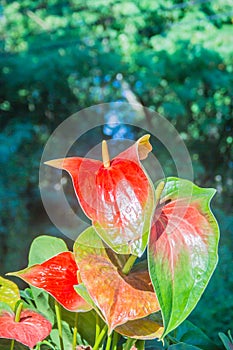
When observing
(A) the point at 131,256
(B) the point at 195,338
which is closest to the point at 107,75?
(B) the point at 195,338

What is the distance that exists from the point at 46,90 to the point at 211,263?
255cm

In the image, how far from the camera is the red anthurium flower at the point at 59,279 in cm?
34

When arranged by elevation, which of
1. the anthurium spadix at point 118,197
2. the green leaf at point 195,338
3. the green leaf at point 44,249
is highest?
the anthurium spadix at point 118,197

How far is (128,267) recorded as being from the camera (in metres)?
0.33

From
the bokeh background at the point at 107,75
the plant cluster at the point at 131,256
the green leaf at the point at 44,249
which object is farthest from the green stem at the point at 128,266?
the bokeh background at the point at 107,75

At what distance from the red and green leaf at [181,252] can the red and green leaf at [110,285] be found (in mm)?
28

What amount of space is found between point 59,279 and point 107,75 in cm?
252

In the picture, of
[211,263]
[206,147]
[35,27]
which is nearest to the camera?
[211,263]

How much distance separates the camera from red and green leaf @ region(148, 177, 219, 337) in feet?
0.94

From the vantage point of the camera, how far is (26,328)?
1.12 feet

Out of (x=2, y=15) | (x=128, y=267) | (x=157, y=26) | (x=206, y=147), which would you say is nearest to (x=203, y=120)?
(x=206, y=147)

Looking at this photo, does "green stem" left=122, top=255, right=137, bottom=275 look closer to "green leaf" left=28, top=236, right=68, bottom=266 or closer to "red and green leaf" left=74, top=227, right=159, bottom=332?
"red and green leaf" left=74, top=227, right=159, bottom=332

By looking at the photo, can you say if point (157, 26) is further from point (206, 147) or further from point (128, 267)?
point (128, 267)

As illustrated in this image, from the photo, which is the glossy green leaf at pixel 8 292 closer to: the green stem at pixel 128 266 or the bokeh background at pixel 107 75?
the green stem at pixel 128 266
